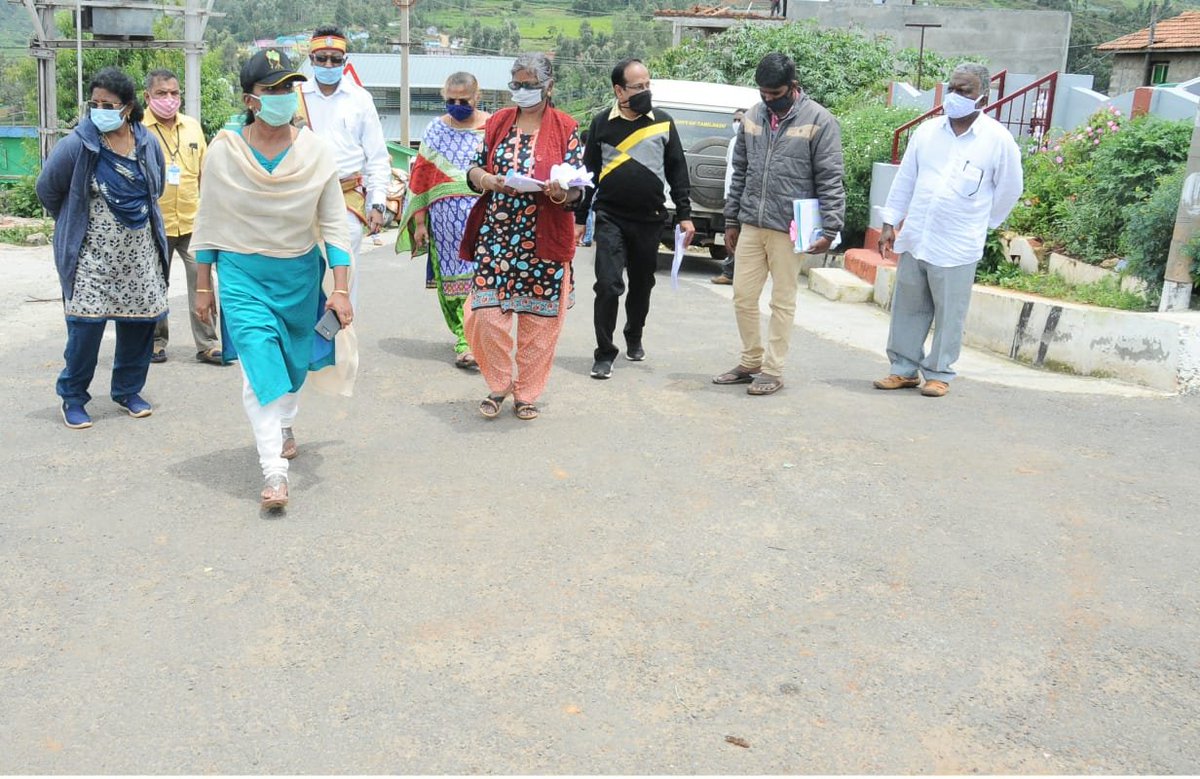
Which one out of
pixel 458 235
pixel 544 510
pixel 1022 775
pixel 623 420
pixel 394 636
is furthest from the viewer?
pixel 458 235

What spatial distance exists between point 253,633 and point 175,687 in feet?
1.28

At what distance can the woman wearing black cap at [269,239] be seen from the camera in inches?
198

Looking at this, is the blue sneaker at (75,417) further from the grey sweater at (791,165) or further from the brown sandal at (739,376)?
the grey sweater at (791,165)

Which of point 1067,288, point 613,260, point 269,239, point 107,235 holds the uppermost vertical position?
point 269,239

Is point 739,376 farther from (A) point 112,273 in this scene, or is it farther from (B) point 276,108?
(A) point 112,273

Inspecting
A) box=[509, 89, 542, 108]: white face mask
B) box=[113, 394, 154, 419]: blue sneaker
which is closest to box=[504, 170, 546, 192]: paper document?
box=[509, 89, 542, 108]: white face mask

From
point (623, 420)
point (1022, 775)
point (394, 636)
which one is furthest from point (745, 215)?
point (1022, 775)

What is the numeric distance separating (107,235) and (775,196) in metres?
3.79

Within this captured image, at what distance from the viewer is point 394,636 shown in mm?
3855

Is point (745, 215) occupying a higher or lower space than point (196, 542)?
higher

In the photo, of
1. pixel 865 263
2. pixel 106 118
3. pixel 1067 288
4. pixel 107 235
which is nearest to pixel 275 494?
pixel 107 235

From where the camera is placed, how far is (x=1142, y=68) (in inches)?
1427

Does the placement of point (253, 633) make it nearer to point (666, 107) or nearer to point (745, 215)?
point (745, 215)

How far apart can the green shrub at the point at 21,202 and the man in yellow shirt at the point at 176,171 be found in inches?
452
